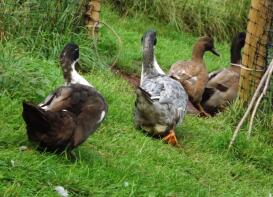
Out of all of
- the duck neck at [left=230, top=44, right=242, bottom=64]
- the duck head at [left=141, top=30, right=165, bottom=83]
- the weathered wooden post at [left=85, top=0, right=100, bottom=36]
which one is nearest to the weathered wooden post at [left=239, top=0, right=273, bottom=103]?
the duck head at [left=141, top=30, right=165, bottom=83]

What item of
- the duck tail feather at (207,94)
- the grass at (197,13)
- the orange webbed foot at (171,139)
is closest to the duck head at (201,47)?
the duck tail feather at (207,94)

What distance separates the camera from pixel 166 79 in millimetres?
8398

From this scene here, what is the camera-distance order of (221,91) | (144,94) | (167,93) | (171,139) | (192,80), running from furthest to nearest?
(221,91)
(192,80)
(167,93)
(171,139)
(144,94)

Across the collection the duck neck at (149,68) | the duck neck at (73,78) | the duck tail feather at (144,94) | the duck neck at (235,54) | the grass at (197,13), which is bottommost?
the grass at (197,13)

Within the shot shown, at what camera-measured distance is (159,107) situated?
26.0ft

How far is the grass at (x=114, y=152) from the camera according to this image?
5582mm

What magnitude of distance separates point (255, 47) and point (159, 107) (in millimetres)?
1734

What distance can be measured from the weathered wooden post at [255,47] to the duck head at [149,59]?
1057 millimetres

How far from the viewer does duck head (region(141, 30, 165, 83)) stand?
8.96m

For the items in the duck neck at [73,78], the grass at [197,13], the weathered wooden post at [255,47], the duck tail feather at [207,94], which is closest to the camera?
the duck neck at [73,78]

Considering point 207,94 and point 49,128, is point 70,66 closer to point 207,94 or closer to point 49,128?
point 49,128

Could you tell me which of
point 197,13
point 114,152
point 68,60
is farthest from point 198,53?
point 197,13

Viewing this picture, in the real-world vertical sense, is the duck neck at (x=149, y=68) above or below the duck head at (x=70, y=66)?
below

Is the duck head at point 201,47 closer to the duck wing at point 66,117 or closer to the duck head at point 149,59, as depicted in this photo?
the duck head at point 149,59
